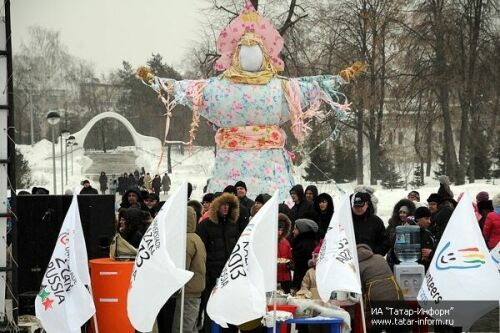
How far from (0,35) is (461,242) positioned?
453 centimetres

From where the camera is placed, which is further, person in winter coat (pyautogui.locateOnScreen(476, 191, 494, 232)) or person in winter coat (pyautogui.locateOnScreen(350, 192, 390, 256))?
person in winter coat (pyautogui.locateOnScreen(476, 191, 494, 232))

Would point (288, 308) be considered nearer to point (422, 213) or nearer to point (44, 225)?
point (422, 213)

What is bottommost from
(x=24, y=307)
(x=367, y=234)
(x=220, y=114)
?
(x=24, y=307)

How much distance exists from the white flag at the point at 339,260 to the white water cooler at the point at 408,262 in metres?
1.13

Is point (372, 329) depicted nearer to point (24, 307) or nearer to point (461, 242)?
point (461, 242)

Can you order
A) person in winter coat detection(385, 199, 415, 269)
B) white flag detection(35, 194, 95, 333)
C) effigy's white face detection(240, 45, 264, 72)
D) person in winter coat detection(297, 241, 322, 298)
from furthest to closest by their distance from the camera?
effigy's white face detection(240, 45, 264, 72)
person in winter coat detection(385, 199, 415, 269)
person in winter coat detection(297, 241, 322, 298)
white flag detection(35, 194, 95, 333)

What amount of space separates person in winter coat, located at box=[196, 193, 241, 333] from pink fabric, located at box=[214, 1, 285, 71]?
7310 millimetres

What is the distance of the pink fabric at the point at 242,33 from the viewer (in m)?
18.7

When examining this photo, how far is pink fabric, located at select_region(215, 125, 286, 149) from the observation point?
18.6 metres

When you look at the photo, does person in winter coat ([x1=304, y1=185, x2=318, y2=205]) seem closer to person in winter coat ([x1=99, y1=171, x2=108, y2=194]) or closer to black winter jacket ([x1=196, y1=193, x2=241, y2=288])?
black winter jacket ([x1=196, y1=193, x2=241, y2=288])

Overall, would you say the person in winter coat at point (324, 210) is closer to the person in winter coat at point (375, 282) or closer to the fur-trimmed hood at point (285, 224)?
the fur-trimmed hood at point (285, 224)

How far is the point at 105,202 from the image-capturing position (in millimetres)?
12547

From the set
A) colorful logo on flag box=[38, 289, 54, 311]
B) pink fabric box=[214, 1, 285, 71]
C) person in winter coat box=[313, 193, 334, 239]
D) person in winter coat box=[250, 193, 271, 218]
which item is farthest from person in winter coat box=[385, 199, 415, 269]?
pink fabric box=[214, 1, 285, 71]

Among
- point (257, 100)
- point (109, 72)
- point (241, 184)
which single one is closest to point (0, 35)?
point (241, 184)
